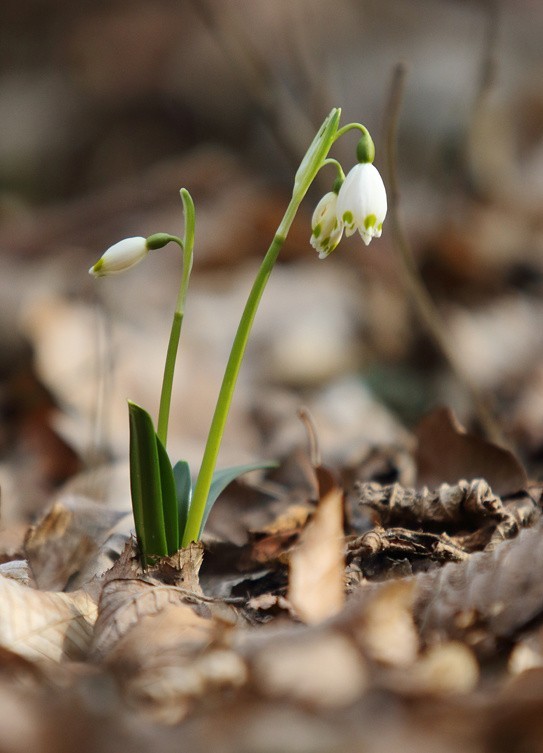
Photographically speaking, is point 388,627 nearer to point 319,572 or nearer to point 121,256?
point 319,572

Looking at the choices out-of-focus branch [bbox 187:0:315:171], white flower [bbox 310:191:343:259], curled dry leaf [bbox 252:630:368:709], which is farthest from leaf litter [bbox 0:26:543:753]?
out-of-focus branch [bbox 187:0:315:171]

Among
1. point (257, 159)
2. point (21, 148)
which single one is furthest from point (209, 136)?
point (21, 148)

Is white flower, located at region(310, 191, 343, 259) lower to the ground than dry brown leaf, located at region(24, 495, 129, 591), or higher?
higher

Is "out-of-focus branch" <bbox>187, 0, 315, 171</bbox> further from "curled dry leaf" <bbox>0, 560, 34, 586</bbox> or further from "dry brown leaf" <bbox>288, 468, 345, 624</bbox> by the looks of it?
"dry brown leaf" <bbox>288, 468, 345, 624</bbox>

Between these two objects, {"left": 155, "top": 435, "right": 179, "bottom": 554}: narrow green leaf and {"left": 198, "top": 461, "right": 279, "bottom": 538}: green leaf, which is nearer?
{"left": 155, "top": 435, "right": 179, "bottom": 554}: narrow green leaf

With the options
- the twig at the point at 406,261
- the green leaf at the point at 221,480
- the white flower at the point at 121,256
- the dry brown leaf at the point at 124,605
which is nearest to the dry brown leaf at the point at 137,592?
the dry brown leaf at the point at 124,605

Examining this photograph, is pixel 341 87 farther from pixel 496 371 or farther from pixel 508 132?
pixel 496 371

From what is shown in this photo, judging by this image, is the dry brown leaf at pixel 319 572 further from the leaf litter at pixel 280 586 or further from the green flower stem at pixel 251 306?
the green flower stem at pixel 251 306
